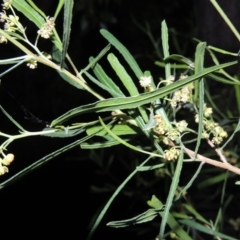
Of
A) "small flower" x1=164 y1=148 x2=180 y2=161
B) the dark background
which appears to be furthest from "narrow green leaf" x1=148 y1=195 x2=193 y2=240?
the dark background

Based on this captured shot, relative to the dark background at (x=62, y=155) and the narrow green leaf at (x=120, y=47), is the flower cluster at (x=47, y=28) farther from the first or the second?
the dark background at (x=62, y=155)

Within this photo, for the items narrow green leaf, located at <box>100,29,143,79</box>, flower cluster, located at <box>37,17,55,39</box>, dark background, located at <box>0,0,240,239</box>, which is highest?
flower cluster, located at <box>37,17,55,39</box>

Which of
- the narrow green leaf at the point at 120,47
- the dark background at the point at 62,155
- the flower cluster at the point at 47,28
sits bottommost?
the dark background at the point at 62,155

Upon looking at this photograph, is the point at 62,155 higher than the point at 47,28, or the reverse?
the point at 47,28

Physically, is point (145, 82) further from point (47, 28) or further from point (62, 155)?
point (62, 155)

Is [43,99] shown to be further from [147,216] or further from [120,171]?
[147,216]

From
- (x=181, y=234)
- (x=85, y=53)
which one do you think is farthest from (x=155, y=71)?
(x=181, y=234)

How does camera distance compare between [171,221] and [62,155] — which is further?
[62,155]

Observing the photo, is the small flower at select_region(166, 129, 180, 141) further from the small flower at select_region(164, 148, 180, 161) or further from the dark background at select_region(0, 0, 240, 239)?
the dark background at select_region(0, 0, 240, 239)

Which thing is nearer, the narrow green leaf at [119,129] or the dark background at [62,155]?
the narrow green leaf at [119,129]

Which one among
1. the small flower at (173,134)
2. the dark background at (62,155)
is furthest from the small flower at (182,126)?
the dark background at (62,155)

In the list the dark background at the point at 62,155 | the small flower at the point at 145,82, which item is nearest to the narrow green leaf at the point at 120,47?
the small flower at the point at 145,82

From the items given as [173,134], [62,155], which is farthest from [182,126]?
[62,155]

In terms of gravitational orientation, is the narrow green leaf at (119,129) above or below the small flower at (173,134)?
above
